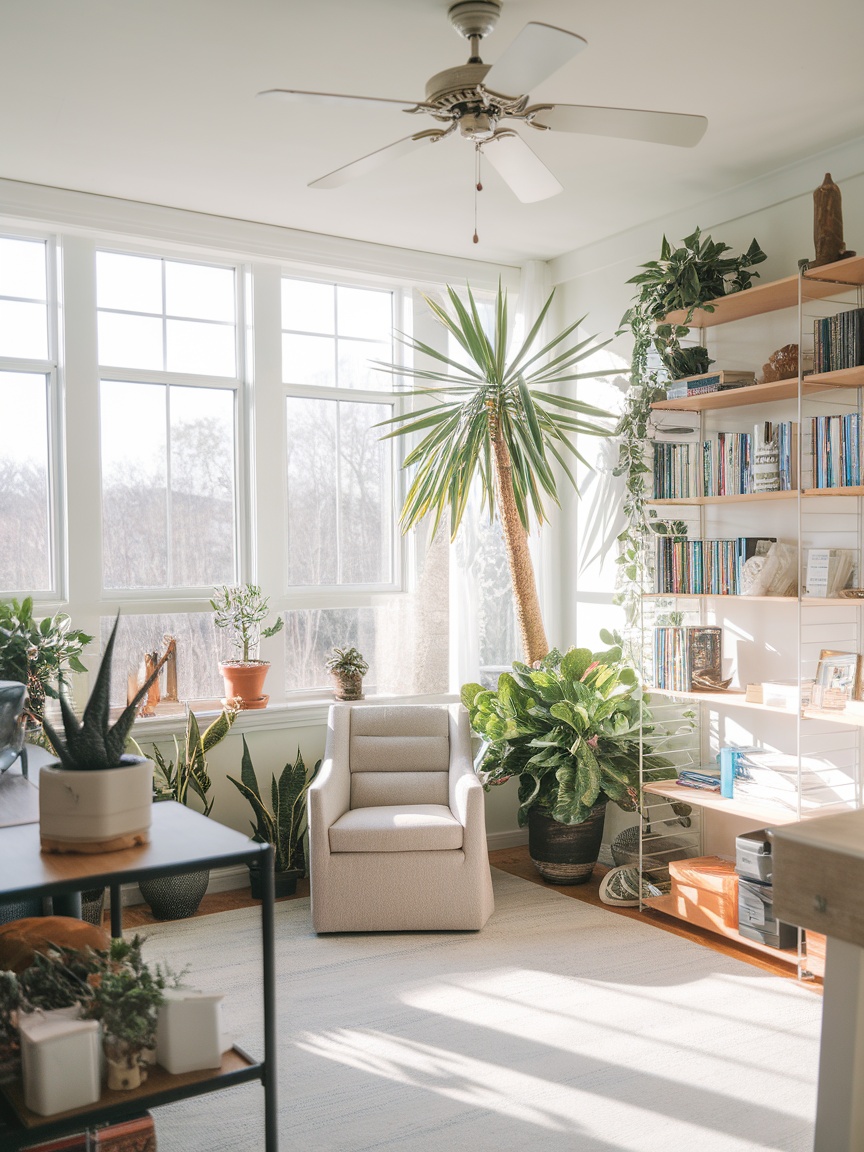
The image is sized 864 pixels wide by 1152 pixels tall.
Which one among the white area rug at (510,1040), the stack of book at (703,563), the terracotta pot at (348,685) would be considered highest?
the stack of book at (703,563)

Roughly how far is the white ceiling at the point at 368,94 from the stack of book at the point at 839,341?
69cm

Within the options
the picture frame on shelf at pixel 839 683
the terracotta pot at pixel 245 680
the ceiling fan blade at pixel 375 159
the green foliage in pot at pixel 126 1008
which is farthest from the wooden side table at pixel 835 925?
the terracotta pot at pixel 245 680

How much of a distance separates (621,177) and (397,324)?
4.99ft

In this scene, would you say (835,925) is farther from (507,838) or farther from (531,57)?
(507,838)

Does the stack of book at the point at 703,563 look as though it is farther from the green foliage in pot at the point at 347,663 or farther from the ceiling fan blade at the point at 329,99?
the ceiling fan blade at the point at 329,99

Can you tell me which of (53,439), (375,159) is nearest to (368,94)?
(375,159)

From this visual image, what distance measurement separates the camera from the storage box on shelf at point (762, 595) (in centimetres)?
351

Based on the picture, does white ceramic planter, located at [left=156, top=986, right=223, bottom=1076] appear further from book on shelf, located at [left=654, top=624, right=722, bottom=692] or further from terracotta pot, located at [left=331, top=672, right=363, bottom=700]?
terracotta pot, located at [left=331, top=672, right=363, bottom=700]

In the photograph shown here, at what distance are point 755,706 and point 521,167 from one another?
2069mm

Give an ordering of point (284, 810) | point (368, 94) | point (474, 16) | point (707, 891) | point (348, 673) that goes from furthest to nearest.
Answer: point (348, 673) < point (284, 810) < point (707, 891) < point (368, 94) < point (474, 16)

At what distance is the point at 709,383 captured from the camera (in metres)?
3.98

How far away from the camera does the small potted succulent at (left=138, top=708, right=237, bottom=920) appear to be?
404 centimetres

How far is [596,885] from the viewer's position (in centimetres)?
455

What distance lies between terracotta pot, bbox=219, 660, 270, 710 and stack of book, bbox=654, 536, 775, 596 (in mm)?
1806
